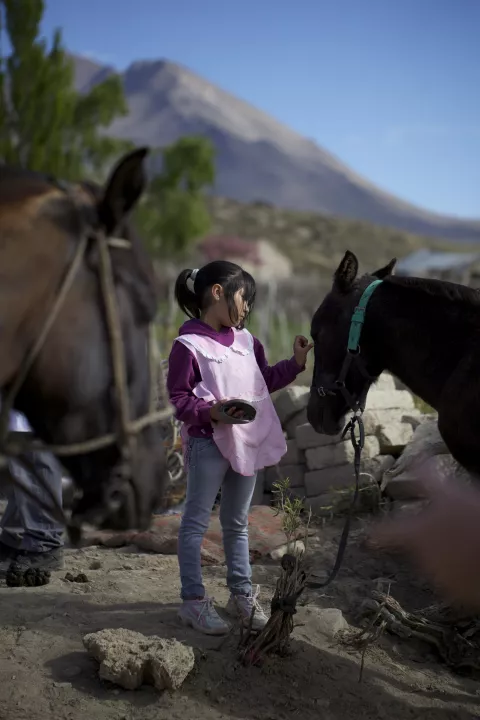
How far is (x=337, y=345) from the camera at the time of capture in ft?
15.5

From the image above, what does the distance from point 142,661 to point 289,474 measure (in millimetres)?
3568

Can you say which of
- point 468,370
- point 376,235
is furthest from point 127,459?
point 376,235

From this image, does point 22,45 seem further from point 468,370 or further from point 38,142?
point 468,370

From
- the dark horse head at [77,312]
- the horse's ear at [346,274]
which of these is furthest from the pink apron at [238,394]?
the dark horse head at [77,312]

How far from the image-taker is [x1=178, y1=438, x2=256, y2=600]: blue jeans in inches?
148

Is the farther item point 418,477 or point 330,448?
point 330,448

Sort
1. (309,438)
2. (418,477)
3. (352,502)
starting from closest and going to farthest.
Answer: (352,502), (418,477), (309,438)

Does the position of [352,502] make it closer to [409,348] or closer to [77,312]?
[409,348]

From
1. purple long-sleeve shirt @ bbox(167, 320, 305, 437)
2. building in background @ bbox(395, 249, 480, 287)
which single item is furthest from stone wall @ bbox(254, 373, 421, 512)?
building in background @ bbox(395, 249, 480, 287)

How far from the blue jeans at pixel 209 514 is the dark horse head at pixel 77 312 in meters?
1.43

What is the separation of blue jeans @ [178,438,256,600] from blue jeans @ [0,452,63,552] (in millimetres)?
1247

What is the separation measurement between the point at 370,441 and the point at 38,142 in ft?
41.8

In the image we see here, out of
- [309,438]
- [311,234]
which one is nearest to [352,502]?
[309,438]

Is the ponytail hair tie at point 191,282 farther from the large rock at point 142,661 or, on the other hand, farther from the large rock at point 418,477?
the large rock at point 418,477
